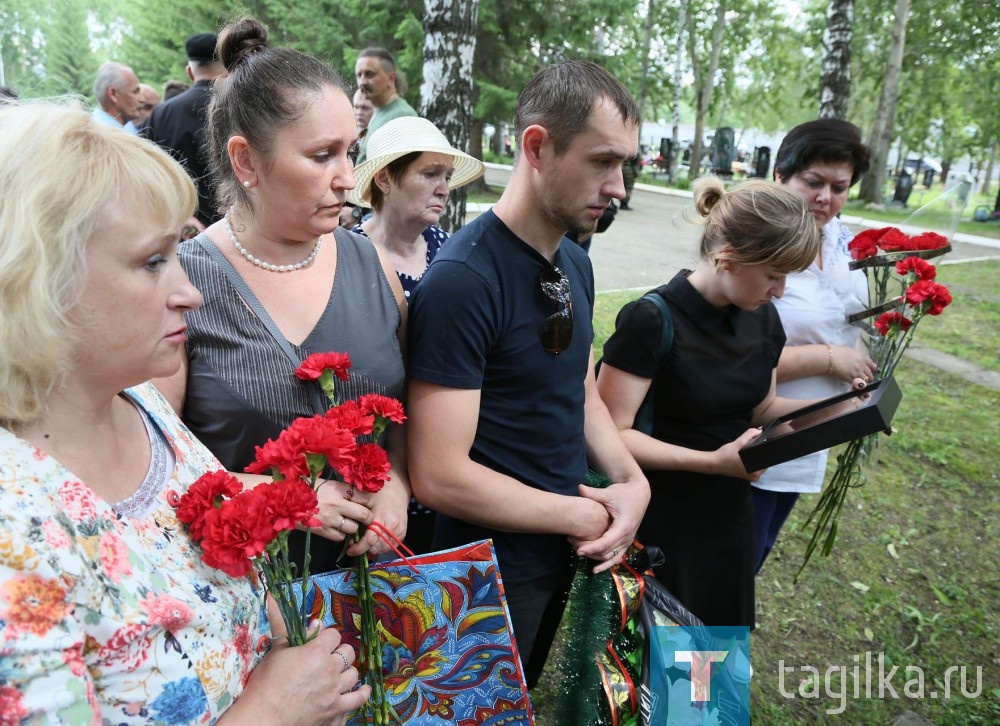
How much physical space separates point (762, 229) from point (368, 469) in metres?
1.40

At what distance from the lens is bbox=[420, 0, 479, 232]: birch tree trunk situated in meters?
4.18

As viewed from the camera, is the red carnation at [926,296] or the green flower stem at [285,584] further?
the red carnation at [926,296]

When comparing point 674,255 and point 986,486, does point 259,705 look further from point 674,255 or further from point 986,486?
point 674,255

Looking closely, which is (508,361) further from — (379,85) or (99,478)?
(379,85)

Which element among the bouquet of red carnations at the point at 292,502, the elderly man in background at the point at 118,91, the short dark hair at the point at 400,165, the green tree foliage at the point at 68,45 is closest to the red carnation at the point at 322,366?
the bouquet of red carnations at the point at 292,502

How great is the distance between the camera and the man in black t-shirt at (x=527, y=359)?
1576 millimetres

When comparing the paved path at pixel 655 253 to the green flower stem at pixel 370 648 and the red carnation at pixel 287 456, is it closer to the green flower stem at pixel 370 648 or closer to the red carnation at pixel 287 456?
the green flower stem at pixel 370 648

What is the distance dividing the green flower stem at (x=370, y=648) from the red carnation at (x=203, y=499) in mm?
347

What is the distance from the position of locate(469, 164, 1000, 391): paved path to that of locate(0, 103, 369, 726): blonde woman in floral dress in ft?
13.9

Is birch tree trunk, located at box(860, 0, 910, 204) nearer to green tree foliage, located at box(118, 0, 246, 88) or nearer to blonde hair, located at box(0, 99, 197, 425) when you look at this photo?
green tree foliage, located at box(118, 0, 246, 88)

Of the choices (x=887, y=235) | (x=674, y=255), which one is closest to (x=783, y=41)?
(x=674, y=255)

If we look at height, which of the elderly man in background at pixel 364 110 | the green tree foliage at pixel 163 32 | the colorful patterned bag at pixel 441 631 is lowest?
the colorful patterned bag at pixel 441 631

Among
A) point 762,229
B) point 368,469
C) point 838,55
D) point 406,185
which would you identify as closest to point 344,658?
point 368,469

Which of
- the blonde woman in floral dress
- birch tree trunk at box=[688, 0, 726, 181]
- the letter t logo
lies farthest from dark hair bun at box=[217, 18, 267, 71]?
birch tree trunk at box=[688, 0, 726, 181]
